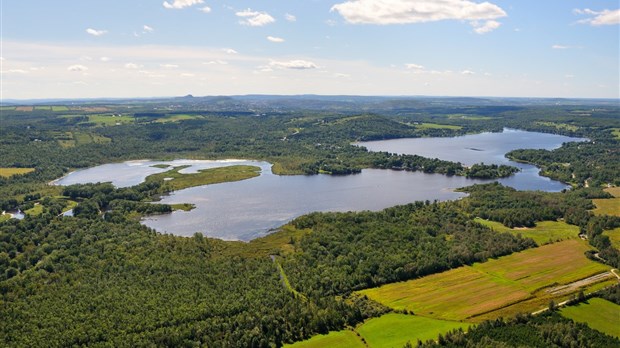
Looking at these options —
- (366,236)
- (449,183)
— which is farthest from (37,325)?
(449,183)

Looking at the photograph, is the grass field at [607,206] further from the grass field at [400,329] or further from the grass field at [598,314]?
the grass field at [400,329]

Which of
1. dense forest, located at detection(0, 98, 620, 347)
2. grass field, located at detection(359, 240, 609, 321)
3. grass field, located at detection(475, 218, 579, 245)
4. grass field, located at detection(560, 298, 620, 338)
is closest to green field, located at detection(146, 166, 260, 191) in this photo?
dense forest, located at detection(0, 98, 620, 347)

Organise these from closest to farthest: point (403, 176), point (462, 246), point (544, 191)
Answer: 1. point (462, 246)
2. point (544, 191)
3. point (403, 176)

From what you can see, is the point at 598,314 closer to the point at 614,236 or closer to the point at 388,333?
the point at 388,333

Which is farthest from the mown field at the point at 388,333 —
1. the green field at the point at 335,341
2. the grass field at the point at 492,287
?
the grass field at the point at 492,287

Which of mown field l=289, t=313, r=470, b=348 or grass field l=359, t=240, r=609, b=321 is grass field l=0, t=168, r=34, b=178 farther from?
mown field l=289, t=313, r=470, b=348

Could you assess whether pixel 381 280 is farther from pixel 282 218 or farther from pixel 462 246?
pixel 282 218
